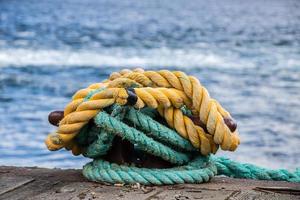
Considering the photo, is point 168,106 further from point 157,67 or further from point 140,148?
point 157,67

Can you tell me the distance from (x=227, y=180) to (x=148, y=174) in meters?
0.43

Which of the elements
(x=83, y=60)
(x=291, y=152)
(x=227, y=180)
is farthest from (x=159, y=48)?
(x=227, y=180)

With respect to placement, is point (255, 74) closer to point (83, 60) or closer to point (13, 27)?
point (83, 60)

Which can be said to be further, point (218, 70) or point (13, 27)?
point (13, 27)

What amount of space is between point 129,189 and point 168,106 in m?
0.39

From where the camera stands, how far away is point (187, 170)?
3924mm

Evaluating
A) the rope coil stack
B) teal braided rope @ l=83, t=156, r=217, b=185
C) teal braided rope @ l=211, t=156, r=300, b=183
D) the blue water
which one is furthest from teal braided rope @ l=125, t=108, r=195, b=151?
the blue water

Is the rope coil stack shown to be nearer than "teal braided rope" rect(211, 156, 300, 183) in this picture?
Yes

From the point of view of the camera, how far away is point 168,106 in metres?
3.88

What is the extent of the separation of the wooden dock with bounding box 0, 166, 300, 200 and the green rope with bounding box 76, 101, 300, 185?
0.04m

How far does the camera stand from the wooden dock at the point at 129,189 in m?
3.64

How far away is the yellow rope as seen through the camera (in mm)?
3842

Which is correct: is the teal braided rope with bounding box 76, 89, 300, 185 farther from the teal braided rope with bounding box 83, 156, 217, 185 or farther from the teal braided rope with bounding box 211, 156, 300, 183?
the teal braided rope with bounding box 211, 156, 300, 183

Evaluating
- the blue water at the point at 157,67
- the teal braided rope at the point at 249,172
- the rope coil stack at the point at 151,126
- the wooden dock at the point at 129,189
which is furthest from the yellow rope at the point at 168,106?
the blue water at the point at 157,67
